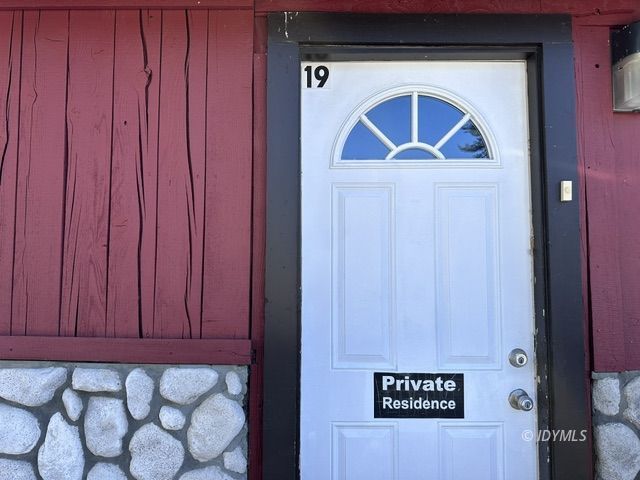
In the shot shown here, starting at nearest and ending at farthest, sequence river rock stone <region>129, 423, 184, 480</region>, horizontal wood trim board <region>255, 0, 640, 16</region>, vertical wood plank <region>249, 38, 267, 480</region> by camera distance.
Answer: river rock stone <region>129, 423, 184, 480</region>
vertical wood plank <region>249, 38, 267, 480</region>
horizontal wood trim board <region>255, 0, 640, 16</region>

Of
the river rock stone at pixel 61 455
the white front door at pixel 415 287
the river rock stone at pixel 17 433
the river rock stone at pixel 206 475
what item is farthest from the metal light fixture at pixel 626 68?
the river rock stone at pixel 17 433

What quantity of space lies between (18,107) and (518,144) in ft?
8.26

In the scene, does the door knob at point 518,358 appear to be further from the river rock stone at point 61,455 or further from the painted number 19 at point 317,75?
the river rock stone at point 61,455

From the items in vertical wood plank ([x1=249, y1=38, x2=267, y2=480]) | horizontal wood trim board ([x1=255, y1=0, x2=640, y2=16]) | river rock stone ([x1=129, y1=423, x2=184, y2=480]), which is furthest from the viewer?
horizontal wood trim board ([x1=255, y1=0, x2=640, y2=16])

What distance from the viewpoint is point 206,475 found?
2465 mm

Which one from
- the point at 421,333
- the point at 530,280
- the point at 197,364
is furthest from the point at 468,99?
the point at 197,364

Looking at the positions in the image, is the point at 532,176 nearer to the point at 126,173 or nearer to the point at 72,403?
the point at 126,173

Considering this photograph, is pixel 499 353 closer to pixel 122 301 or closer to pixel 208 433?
pixel 208 433

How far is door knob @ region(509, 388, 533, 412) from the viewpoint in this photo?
2586mm

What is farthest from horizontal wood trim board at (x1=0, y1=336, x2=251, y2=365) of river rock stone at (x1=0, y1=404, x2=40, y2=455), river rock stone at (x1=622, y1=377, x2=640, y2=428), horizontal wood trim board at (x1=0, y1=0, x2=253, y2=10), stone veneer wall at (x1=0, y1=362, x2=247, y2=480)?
river rock stone at (x1=622, y1=377, x2=640, y2=428)

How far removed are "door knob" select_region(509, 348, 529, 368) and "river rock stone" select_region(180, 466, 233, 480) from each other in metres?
1.44

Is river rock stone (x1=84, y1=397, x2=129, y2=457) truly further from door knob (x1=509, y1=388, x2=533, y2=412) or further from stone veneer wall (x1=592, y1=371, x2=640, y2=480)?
stone veneer wall (x1=592, y1=371, x2=640, y2=480)

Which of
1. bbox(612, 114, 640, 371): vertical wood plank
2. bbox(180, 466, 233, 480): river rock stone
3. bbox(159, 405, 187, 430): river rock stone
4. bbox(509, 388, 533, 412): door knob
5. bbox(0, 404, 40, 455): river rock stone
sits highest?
bbox(612, 114, 640, 371): vertical wood plank

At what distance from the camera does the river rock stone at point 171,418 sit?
2459 mm
